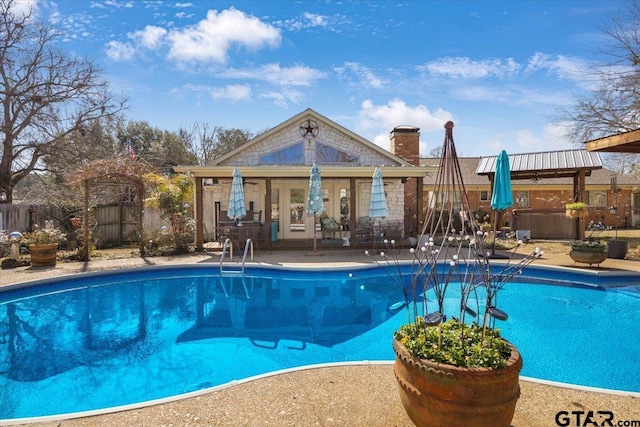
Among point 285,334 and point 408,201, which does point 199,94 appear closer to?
point 408,201

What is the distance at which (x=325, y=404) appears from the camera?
3.46 metres

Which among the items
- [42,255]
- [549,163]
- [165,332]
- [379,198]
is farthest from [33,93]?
[549,163]

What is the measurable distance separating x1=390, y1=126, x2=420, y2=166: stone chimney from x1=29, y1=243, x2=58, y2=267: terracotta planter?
15.9m

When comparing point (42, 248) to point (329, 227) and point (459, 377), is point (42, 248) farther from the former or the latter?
point (459, 377)

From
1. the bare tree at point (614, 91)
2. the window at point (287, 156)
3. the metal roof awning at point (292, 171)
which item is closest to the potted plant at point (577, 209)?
the metal roof awning at point (292, 171)

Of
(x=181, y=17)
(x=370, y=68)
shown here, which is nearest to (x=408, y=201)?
(x=370, y=68)

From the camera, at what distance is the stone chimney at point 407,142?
64.3 ft

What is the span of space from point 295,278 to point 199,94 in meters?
19.1

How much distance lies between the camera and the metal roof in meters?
14.9

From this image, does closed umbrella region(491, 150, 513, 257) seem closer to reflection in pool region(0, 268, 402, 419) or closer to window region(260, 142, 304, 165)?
reflection in pool region(0, 268, 402, 419)

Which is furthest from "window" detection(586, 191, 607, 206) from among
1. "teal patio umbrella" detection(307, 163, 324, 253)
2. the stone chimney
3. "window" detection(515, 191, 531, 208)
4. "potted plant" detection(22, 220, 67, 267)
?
"potted plant" detection(22, 220, 67, 267)

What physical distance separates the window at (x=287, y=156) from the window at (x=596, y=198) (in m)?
20.6

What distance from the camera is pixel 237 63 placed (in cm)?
1745

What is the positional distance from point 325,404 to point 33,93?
20119 mm
